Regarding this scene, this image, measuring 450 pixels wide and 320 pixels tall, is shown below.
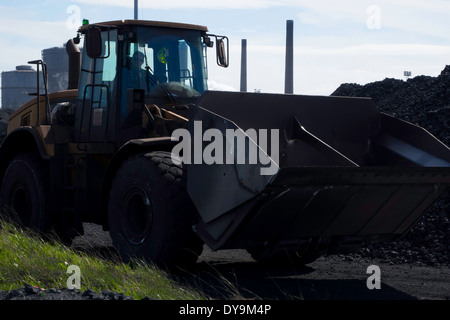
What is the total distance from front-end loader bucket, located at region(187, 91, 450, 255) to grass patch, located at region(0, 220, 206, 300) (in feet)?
2.50

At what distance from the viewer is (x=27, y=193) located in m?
8.98

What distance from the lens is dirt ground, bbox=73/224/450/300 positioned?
627 centimetres

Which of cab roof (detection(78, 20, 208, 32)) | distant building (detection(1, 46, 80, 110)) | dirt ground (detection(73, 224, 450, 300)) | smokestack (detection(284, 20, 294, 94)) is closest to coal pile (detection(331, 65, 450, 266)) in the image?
dirt ground (detection(73, 224, 450, 300))

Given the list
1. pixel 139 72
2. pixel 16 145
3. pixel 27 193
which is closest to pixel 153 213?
pixel 139 72

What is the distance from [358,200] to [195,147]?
153 cm

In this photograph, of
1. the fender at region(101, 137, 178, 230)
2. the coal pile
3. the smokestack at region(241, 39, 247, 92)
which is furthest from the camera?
the smokestack at region(241, 39, 247, 92)

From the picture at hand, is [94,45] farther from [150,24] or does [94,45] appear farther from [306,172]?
[306,172]

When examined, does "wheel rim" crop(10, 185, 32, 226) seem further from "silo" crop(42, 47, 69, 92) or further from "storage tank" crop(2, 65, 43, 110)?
"storage tank" crop(2, 65, 43, 110)

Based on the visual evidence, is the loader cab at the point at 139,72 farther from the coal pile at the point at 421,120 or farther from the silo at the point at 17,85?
the silo at the point at 17,85

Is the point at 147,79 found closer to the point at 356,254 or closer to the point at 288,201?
the point at 288,201

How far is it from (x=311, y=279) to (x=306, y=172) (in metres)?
1.59

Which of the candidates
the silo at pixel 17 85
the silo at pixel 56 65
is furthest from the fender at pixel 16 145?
the silo at pixel 17 85

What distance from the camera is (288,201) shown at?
6.38 meters
